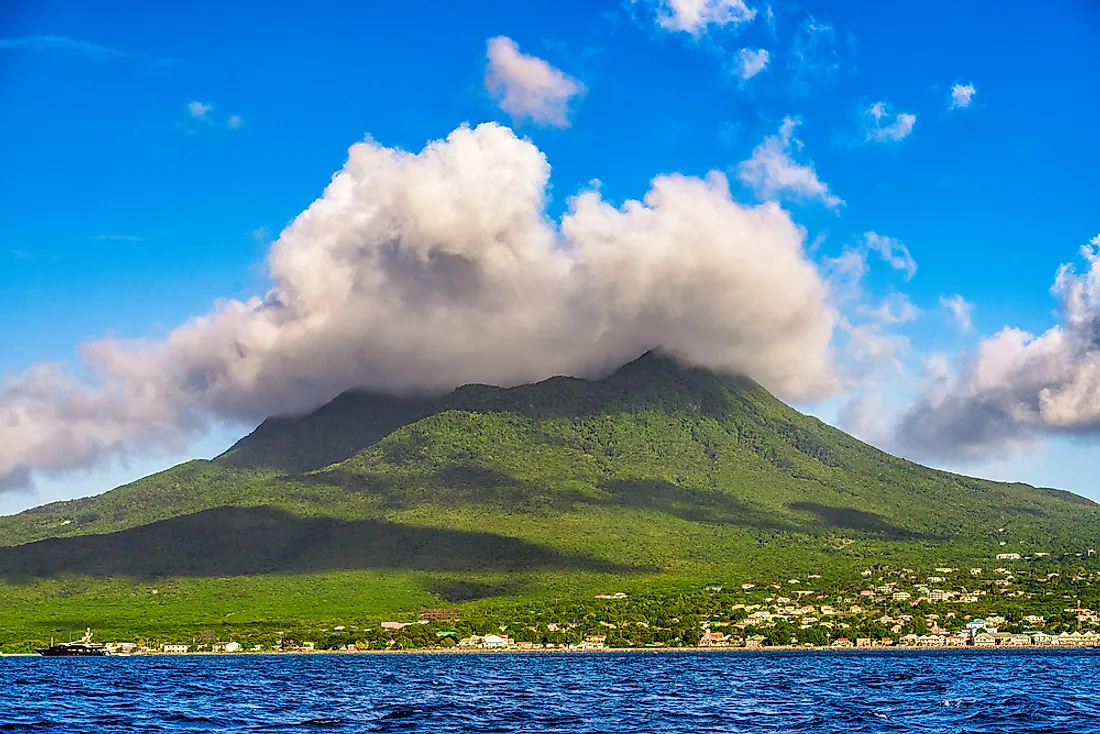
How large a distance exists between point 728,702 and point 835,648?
11268cm

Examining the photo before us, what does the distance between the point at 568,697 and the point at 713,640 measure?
111407 mm

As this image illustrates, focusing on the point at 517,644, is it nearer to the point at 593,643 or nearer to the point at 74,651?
the point at 593,643

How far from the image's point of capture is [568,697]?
86.7m

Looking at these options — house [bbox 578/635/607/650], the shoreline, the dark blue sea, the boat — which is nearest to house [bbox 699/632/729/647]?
Answer: the shoreline

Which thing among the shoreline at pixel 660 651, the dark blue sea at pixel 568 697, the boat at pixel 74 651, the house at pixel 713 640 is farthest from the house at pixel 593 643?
the boat at pixel 74 651

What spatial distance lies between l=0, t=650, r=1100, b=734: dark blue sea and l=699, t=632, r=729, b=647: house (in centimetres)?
4860

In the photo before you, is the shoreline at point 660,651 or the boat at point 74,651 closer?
the shoreline at point 660,651

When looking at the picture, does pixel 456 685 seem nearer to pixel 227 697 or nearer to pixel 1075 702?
pixel 227 697

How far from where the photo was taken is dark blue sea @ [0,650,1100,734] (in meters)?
68.2

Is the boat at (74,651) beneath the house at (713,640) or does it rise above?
beneath

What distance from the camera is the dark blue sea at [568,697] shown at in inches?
2685

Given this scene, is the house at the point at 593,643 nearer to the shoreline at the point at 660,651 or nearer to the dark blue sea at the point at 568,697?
the shoreline at the point at 660,651

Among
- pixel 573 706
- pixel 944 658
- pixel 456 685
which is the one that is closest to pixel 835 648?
pixel 944 658

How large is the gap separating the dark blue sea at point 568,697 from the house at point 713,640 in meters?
48.6
